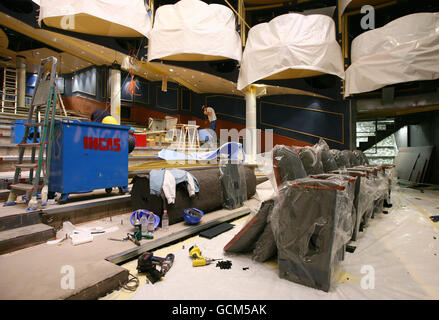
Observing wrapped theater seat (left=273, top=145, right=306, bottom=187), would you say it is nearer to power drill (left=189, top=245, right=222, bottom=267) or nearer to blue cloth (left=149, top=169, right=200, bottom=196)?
power drill (left=189, top=245, right=222, bottom=267)

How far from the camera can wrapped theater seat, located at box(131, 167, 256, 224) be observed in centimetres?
243

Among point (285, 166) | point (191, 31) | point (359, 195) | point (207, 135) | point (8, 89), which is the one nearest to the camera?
point (285, 166)

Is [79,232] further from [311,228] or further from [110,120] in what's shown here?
[311,228]

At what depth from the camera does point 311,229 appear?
148 centimetres

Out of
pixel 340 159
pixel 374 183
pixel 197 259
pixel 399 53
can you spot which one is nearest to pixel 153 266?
pixel 197 259

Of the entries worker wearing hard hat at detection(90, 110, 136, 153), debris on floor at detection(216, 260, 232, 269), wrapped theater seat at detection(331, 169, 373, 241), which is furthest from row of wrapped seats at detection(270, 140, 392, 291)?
worker wearing hard hat at detection(90, 110, 136, 153)

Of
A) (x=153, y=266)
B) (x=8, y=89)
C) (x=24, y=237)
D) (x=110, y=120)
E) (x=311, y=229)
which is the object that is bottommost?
(x=153, y=266)

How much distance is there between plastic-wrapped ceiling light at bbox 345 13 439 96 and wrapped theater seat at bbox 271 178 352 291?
556 cm

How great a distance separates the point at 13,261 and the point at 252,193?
3.18 meters

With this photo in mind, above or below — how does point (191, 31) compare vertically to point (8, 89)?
above

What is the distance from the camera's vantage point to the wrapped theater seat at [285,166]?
1.89 meters

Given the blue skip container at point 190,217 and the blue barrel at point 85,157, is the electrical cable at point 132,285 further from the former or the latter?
the blue barrel at point 85,157

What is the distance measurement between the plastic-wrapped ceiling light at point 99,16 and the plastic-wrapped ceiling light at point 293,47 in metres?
2.97

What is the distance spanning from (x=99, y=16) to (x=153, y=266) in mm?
5861
